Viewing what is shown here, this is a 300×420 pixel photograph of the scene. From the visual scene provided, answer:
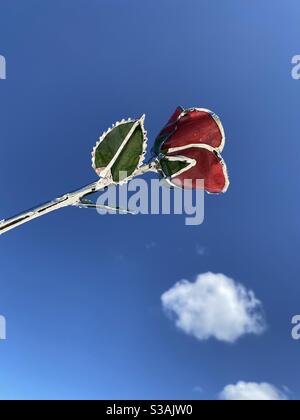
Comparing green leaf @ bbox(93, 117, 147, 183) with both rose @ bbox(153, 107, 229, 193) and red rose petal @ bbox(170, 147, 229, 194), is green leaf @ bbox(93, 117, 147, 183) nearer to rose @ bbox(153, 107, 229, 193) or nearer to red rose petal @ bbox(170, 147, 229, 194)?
rose @ bbox(153, 107, 229, 193)

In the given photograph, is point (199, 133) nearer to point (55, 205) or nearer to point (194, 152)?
point (194, 152)

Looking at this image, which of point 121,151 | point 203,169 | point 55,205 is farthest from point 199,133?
point 55,205

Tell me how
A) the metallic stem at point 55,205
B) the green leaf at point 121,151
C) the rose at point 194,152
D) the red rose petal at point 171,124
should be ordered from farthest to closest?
the red rose petal at point 171,124, the rose at point 194,152, the green leaf at point 121,151, the metallic stem at point 55,205

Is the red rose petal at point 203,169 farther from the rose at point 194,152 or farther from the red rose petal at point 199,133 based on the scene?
the red rose petal at point 199,133

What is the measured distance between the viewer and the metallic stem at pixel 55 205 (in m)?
5.95

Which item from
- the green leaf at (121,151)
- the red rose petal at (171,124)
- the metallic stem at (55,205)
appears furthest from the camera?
the red rose petal at (171,124)

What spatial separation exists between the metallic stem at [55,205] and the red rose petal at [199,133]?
3.41ft

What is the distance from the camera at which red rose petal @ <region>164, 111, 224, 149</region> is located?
7.50 metres

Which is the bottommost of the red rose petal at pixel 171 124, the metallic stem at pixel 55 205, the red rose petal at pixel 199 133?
the metallic stem at pixel 55 205

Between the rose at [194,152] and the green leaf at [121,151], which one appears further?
the rose at [194,152]

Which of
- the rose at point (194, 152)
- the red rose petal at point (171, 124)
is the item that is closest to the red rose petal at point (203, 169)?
the rose at point (194, 152)

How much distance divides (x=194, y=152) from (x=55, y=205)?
2.66 m

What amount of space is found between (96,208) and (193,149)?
2.14m
